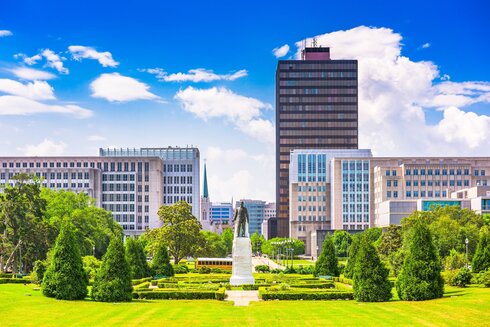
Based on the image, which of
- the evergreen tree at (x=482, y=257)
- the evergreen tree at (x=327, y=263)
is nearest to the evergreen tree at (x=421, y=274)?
the evergreen tree at (x=482, y=257)

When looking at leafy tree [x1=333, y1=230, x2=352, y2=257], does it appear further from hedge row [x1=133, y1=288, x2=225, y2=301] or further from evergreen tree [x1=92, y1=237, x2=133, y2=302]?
evergreen tree [x1=92, y1=237, x2=133, y2=302]

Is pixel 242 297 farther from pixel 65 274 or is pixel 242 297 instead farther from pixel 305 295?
pixel 65 274

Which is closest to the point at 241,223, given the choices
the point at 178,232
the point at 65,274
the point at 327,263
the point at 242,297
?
the point at 242,297

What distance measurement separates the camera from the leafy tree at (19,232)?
295 feet

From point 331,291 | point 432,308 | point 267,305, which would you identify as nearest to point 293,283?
point 331,291

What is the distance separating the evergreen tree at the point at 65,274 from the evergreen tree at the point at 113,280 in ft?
4.42

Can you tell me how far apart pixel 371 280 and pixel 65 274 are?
24.8 metres

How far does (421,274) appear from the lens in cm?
5597

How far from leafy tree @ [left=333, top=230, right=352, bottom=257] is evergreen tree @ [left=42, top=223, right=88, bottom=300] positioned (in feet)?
360

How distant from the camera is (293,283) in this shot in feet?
269

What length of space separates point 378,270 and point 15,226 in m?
51.5

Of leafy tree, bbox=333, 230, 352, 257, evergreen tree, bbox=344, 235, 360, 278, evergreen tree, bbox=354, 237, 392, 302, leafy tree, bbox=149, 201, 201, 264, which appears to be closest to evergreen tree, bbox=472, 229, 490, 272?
evergreen tree, bbox=344, 235, 360, 278

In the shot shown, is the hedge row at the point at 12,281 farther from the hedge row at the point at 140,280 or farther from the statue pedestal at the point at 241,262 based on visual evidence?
the statue pedestal at the point at 241,262

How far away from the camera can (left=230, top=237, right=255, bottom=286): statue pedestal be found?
7738 centimetres
